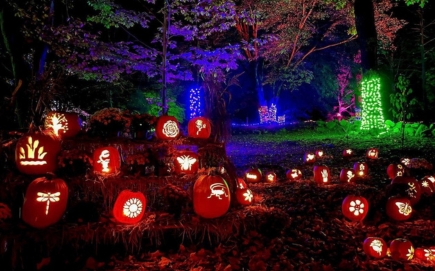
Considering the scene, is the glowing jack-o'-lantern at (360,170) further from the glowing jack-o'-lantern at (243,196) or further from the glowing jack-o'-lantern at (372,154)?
the glowing jack-o'-lantern at (243,196)

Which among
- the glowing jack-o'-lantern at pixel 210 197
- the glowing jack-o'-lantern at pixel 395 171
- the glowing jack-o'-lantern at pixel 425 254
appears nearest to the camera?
the glowing jack-o'-lantern at pixel 425 254

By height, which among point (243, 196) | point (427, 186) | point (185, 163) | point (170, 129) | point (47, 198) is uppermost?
point (170, 129)

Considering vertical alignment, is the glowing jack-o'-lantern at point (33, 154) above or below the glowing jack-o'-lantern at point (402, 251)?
above

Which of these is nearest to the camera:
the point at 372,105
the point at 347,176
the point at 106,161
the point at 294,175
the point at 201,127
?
the point at 106,161

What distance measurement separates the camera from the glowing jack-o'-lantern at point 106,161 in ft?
14.8

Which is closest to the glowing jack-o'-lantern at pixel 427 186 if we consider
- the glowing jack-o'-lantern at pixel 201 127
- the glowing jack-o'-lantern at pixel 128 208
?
the glowing jack-o'-lantern at pixel 201 127

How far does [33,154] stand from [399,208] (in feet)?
15.7

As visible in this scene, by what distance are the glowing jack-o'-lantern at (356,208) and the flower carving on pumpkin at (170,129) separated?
101 inches

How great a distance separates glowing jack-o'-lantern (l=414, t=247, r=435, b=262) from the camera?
3.82m

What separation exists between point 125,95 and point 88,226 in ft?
52.3

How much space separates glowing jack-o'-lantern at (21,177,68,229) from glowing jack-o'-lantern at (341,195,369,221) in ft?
12.0

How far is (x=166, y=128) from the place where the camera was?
5062mm

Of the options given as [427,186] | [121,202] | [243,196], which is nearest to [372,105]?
[427,186]

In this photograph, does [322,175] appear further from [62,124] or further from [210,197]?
[62,124]
